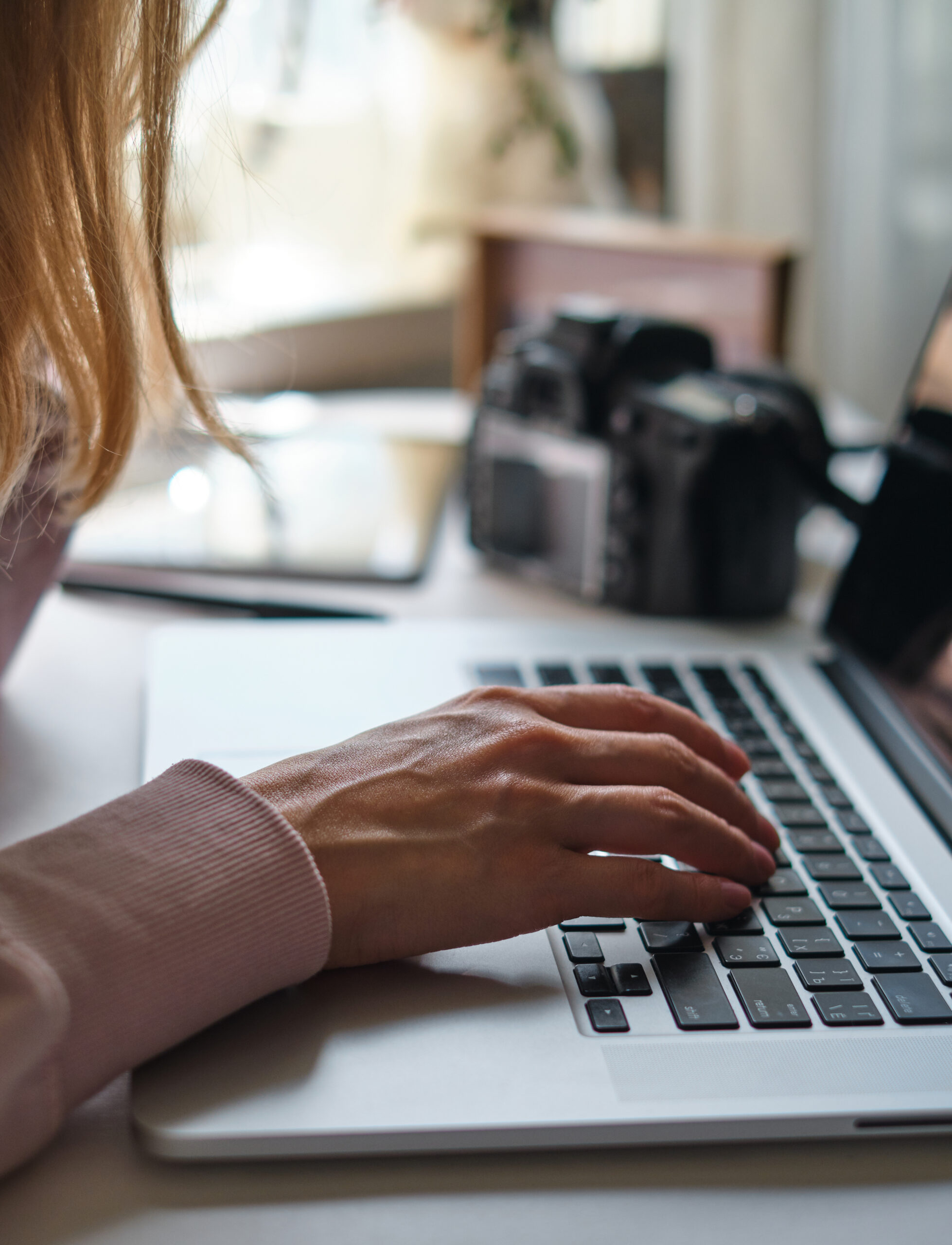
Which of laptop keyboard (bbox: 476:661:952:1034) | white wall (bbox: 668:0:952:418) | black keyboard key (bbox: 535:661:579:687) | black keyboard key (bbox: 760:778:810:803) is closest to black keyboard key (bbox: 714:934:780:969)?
laptop keyboard (bbox: 476:661:952:1034)

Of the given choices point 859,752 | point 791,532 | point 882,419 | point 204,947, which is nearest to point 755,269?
point 882,419

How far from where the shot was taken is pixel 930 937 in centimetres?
41

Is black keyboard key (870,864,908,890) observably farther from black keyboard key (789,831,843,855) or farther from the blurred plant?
the blurred plant

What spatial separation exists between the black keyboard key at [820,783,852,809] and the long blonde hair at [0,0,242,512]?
0.32 m

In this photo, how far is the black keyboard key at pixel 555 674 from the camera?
605 millimetres

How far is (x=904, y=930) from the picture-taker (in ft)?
1.37

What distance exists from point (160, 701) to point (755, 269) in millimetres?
716

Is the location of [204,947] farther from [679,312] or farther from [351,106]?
[351,106]

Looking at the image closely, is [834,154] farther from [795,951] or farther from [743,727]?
[795,951]

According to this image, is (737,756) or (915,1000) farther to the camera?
(737,756)

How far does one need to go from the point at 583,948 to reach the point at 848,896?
0.11m

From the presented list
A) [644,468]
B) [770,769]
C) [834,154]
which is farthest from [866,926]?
[834,154]

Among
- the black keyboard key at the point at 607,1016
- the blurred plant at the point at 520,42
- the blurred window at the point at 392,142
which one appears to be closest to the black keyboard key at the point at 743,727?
the black keyboard key at the point at 607,1016

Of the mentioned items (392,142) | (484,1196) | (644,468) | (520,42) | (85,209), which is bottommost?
(484,1196)
